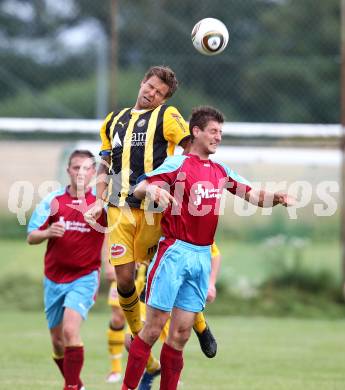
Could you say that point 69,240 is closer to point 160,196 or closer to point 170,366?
point 170,366

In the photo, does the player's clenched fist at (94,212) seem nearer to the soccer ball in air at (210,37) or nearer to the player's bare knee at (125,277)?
the player's bare knee at (125,277)

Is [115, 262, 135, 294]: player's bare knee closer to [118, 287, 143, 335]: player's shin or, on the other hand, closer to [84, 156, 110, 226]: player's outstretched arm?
[118, 287, 143, 335]: player's shin

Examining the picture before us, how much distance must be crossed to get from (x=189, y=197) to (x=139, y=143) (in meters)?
0.70

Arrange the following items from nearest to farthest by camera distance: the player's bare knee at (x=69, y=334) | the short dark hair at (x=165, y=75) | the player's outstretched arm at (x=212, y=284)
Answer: the short dark hair at (x=165, y=75) < the player's outstretched arm at (x=212, y=284) < the player's bare knee at (x=69, y=334)

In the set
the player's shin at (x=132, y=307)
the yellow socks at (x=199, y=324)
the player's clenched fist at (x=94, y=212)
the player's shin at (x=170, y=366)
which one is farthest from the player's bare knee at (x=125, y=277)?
the player's shin at (x=170, y=366)

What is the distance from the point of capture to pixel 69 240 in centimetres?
770

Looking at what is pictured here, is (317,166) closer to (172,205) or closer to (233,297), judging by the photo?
(233,297)

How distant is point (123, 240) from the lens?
683 centimetres

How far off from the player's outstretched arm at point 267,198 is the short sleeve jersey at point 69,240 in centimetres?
163

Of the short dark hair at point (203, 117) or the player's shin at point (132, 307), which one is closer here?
the short dark hair at point (203, 117)

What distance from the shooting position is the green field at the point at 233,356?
820 cm

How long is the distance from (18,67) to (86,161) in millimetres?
12631

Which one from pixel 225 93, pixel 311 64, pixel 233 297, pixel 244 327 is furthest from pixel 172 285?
pixel 311 64

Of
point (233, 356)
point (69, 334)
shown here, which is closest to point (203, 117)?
point (69, 334)
